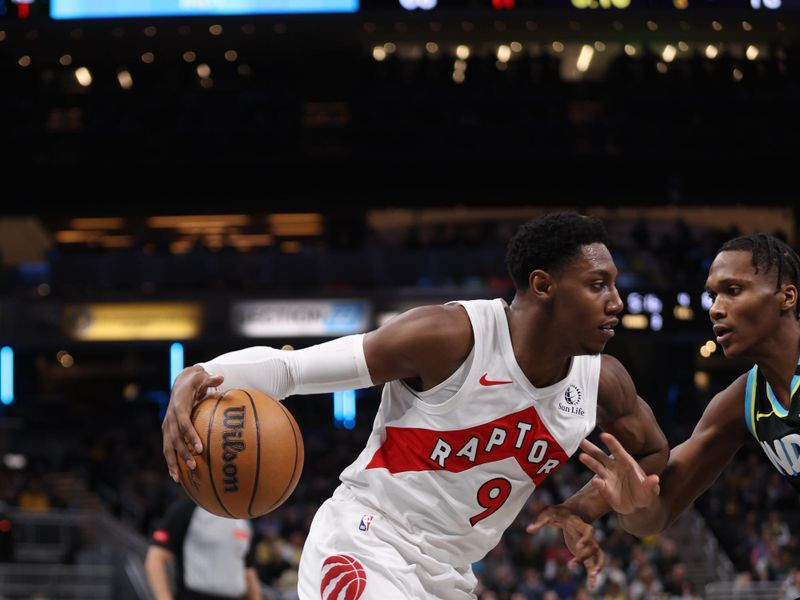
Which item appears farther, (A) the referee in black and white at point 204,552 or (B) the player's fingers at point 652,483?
(A) the referee in black and white at point 204,552

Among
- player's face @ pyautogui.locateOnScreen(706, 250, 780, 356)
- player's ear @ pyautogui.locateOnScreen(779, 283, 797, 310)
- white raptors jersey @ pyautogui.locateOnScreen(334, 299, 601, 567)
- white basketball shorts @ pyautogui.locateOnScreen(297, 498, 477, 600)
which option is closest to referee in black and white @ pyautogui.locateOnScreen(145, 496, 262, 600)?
white basketball shorts @ pyautogui.locateOnScreen(297, 498, 477, 600)

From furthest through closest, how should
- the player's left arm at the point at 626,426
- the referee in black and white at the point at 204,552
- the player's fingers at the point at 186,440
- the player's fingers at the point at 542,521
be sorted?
1. the referee in black and white at the point at 204,552
2. the player's left arm at the point at 626,426
3. the player's fingers at the point at 542,521
4. the player's fingers at the point at 186,440

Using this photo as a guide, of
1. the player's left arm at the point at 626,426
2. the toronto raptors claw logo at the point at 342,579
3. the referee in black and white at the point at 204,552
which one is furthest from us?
the referee in black and white at the point at 204,552

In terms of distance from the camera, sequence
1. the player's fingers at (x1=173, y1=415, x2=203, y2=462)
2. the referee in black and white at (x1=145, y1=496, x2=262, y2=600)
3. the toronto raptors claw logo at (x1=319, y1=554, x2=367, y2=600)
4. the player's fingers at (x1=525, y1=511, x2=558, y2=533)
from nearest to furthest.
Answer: the player's fingers at (x1=173, y1=415, x2=203, y2=462)
the toronto raptors claw logo at (x1=319, y1=554, x2=367, y2=600)
the player's fingers at (x1=525, y1=511, x2=558, y2=533)
the referee in black and white at (x1=145, y1=496, x2=262, y2=600)

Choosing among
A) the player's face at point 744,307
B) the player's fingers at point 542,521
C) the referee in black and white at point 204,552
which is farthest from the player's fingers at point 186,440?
the referee in black and white at point 204,552

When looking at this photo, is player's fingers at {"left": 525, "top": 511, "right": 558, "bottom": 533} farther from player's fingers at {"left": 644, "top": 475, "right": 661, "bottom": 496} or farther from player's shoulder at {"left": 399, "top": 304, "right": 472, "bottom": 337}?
player's shoulder at {"left": 399, "top": 304, "right": 472, "bottom": 337}

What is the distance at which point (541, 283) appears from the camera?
12.7ft

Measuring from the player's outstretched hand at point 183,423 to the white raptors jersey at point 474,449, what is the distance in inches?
25.5

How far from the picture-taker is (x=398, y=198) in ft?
78.2

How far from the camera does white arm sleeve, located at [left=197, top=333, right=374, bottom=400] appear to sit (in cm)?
377

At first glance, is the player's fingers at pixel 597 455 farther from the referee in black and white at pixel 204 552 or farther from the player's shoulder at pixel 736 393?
the referee in black and white at pixel 204 552

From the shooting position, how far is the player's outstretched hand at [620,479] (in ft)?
12.7

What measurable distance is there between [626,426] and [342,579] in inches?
46.1

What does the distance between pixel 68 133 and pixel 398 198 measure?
685 cm
